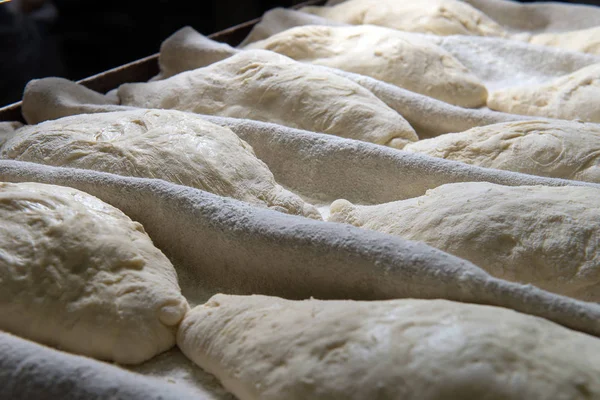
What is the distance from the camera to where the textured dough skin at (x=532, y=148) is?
5.39 ft

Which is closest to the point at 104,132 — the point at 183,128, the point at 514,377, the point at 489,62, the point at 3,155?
the point at 183,128

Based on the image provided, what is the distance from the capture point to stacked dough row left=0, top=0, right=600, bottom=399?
89cm

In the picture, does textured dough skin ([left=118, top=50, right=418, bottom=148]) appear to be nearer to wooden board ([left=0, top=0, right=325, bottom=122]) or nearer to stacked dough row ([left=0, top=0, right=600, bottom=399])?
stacked dough row ([left=0, top=0, right=600, bottom=399])

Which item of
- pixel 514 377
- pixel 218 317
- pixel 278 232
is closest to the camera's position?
pixel 514 377

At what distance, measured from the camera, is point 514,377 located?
0.84 meters

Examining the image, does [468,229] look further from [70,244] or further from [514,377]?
[70,244]

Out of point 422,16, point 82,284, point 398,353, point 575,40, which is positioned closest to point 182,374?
point 82,284

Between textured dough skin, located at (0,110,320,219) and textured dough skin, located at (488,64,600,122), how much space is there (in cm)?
117

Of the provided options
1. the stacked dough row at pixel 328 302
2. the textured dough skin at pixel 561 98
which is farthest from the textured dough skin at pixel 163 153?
the textured dough skin at pixel 561 98

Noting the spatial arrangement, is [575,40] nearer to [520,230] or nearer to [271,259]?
[520,230]

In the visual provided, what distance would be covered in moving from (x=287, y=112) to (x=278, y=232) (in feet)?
3.07

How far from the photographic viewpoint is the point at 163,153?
1.61m

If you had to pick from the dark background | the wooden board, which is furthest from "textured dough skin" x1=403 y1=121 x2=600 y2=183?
the dark background

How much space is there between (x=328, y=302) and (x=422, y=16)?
2.39 m
